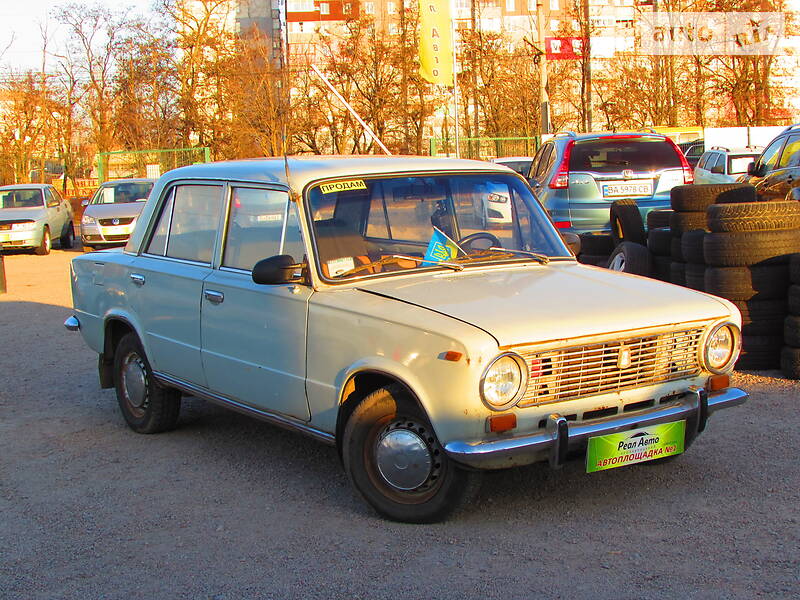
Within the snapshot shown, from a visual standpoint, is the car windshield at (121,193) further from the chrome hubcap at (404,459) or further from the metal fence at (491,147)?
the chrome hubcap at (404,459)

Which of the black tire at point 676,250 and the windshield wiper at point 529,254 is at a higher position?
the windshield wiper at point 529,254

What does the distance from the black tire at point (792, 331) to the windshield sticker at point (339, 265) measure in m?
3.83

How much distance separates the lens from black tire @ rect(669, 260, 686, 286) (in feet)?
28.7

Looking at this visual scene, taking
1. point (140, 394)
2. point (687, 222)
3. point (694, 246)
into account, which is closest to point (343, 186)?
point (140, 394)

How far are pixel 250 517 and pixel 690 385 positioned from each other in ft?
7.47

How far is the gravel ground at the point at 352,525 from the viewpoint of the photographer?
4.02m

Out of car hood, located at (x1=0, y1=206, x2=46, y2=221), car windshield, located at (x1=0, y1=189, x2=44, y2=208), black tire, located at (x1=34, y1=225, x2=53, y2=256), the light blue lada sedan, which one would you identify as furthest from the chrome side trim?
car windshield, located at (x1=0, y1=189, x2=44, y2=208)

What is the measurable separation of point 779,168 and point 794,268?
20.8 ft

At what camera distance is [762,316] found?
762 centimetres

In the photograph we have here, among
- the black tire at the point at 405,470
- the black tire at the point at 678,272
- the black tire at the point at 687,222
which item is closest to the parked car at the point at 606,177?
the black tire at the point at 687,222

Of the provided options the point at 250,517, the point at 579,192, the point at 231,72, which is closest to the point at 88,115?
the point at 231,72

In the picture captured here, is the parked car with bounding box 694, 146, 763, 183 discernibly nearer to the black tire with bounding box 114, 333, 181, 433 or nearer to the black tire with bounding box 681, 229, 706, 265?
the black tire with bounding box 681, 229, 706, 265

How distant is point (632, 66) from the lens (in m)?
47.8

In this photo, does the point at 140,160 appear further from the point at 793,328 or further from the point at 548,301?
the point at 548,301
